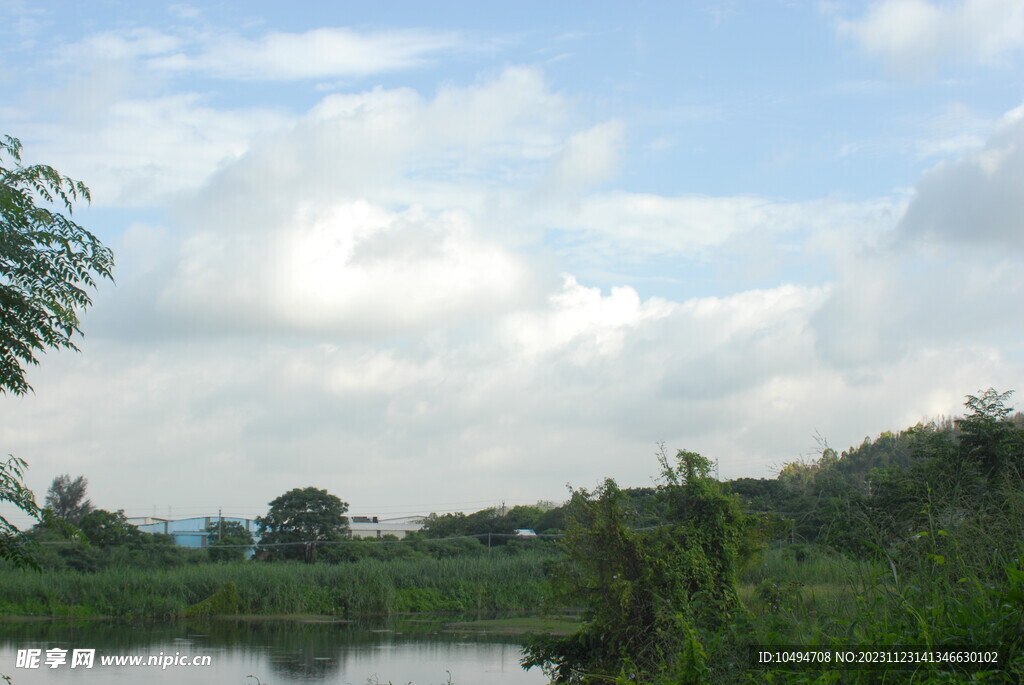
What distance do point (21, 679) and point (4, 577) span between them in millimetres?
14878

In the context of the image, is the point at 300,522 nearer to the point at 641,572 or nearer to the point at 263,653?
the point at 263,653

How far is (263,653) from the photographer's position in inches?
753

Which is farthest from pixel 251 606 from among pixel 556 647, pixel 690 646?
pixel 690 646

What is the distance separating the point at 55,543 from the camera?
3281cm

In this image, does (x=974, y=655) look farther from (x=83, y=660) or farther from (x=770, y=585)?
(x=83, y=660)

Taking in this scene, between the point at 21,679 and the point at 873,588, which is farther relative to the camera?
the point at 21,679

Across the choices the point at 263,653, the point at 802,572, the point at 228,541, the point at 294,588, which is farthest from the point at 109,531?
the point at 802,572

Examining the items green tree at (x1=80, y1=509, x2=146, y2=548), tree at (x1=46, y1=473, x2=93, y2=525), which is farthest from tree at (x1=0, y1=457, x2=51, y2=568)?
tree at (x1=46, y1=473, x2=93, y2=525)

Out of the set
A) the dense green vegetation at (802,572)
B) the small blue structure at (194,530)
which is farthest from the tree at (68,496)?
the dense green vegetation at (802,572)

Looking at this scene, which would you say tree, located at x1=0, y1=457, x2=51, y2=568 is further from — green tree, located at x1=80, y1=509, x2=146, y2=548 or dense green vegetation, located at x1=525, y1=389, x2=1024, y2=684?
green tree, located at x1=80, y1=509, x2=146, y2=548

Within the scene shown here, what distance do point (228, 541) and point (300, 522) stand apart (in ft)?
12.0

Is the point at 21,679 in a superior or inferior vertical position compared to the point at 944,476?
inferior

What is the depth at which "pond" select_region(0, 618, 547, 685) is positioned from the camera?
49.9 ft

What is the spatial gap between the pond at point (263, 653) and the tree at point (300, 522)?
9.32 meters
